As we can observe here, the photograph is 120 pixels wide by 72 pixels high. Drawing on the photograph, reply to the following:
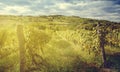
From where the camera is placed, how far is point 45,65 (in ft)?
57.1

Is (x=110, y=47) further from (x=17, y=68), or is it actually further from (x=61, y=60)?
(x=17, y=68)

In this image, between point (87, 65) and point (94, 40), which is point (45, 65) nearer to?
point (87, 65)

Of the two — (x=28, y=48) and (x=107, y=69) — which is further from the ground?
(x=28, y=48)

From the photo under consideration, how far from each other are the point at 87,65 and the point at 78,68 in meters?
1.20

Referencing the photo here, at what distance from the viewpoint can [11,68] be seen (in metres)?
16.6

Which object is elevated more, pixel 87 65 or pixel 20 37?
pixel 20 37

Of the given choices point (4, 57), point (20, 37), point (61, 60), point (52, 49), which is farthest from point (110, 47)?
point (20, 37)

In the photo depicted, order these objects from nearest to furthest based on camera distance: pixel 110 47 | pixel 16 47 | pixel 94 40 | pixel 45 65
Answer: pixel 45 65 < pixel 16 47 < pixel 94 40 < pixel 110 47

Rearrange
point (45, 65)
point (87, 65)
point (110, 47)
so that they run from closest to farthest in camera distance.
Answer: point (45, 65), point (87, 65), point (110, 47)

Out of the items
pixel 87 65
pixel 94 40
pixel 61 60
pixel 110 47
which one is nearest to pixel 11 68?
pixel 61 60

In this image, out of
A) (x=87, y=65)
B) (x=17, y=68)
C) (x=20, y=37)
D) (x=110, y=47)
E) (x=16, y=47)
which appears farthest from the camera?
(x=110, y=47)

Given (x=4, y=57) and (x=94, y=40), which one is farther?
(x=94, y=40)

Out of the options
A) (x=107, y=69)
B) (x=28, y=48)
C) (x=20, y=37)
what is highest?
(x=20, y=37)

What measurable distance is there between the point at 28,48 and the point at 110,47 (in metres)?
9.55
